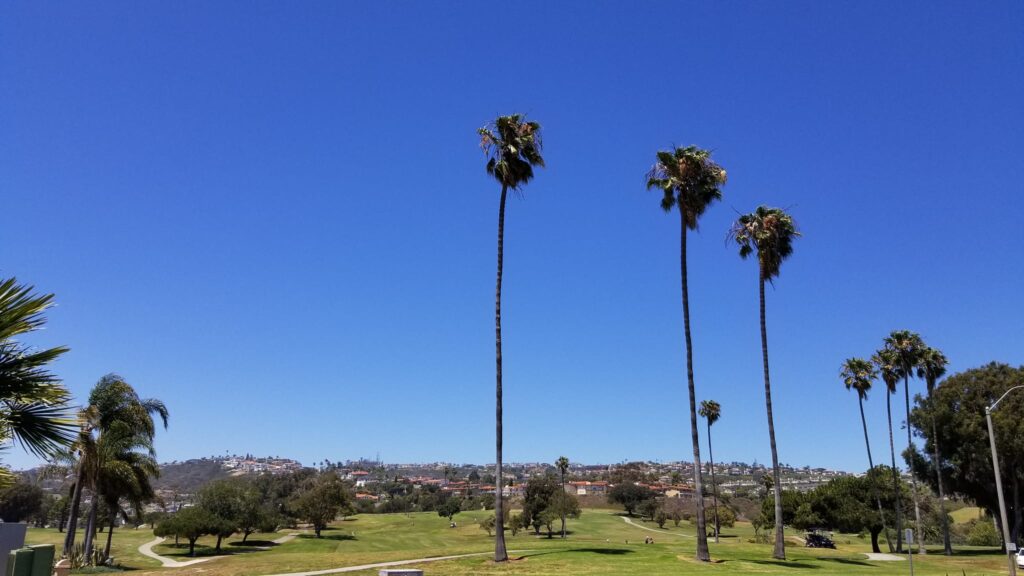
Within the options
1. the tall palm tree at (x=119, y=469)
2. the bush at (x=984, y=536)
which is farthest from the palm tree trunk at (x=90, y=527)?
the bush at (x=984, y=536)

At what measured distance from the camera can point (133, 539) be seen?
9381 centimetres

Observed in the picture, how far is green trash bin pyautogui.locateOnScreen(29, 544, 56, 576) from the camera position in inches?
583

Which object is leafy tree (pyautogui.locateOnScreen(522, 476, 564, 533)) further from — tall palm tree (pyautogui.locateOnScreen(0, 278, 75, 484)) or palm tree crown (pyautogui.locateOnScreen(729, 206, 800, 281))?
A: tall palm tree (pyautogui.locateOnScreen(0, 278, 75, 484))

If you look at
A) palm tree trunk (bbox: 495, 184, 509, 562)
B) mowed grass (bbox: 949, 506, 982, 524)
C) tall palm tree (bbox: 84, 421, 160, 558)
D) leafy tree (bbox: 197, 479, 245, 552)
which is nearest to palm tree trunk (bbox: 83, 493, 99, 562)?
tall palm tree (bbox: 84, 421, 160, 558)

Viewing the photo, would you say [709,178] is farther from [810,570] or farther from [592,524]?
[592,524]

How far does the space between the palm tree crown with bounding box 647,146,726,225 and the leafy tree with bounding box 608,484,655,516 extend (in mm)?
138458

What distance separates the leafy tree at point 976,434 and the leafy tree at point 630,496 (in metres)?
99.3

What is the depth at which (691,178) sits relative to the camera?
129 ft

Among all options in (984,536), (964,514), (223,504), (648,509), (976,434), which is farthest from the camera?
(964,514)

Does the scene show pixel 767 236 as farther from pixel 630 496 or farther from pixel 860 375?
pixel 630 496

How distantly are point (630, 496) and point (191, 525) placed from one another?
11945 centimetres

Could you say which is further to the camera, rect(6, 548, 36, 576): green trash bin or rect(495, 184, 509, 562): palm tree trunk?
rect(495, 184, 509, 562): palm tree trunk

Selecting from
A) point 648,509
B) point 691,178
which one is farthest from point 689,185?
point 648,509

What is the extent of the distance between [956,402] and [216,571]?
70747 millimetres
